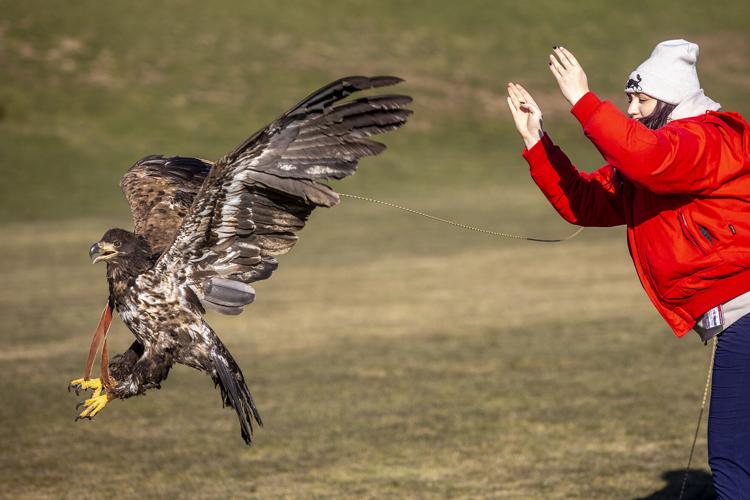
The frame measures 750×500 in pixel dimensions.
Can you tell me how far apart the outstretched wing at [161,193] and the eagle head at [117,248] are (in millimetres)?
278

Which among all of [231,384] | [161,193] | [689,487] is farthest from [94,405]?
[689,487]

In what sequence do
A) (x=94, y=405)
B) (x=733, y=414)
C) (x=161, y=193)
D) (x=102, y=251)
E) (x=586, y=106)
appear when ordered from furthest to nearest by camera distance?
(x=161, y=193)
(x=102, y=251)
(x=94, y=405)
(x=733, y=414)
(x=586, y=106)

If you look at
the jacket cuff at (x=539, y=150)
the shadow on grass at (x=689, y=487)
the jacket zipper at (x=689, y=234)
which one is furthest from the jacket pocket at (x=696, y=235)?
the shadow on grass at (x=689, y=487)

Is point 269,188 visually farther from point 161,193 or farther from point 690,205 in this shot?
point 690,205

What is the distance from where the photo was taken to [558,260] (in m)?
17.9

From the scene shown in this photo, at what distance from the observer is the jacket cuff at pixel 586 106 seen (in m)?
3.86

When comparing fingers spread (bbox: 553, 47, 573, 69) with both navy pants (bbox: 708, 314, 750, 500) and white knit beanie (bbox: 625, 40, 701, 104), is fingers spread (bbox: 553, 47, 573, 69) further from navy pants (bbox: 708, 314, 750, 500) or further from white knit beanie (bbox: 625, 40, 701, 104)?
navy pants (bbox: 708, 314, 750, 500)

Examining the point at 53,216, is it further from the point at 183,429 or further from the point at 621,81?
the point at 621,81

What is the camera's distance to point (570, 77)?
3.98 meters

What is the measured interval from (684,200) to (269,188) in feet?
6.14

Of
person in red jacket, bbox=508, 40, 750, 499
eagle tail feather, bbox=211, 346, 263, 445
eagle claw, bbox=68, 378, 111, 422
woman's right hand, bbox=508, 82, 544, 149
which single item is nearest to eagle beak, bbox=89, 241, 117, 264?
eagle claw, bbox=68, 378, 111, 422

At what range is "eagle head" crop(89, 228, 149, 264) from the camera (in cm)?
508

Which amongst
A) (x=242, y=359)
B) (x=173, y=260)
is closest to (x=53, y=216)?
(x=242, y=359)

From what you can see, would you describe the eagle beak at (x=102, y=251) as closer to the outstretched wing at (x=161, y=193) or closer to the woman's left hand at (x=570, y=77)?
the outstretched wing at (x=161, y=193)
